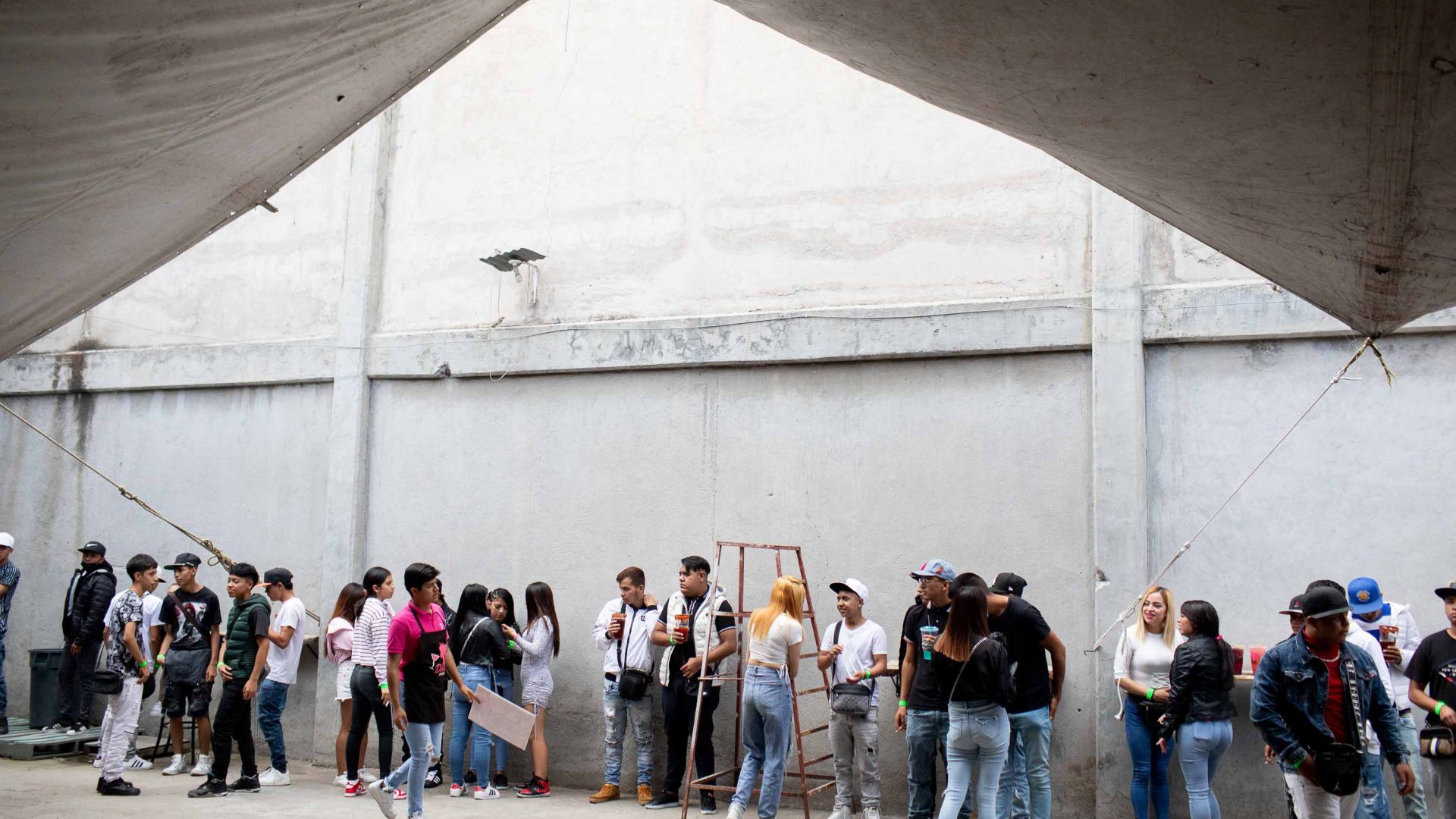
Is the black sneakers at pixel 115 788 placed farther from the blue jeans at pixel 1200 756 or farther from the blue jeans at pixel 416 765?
the blue jeans at pixel 1200 756

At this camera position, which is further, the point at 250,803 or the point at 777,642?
the point at 250,803

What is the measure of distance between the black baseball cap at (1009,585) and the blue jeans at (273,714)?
20.2 feet

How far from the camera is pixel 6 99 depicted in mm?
2678

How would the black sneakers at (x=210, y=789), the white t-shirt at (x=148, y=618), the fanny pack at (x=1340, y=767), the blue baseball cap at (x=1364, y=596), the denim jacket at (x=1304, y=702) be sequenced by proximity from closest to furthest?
the fanny pack at (x=1340, y=767) → the denim jacket at (x=1304, y=702) → the blue baseball cap at (x=1364, y=596) → the black sneakers at (x=210, y=789) → the white t-shirt at (x=148, y=618)

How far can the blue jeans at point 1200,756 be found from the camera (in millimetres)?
7672

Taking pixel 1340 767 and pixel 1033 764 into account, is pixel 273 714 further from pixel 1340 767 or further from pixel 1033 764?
pixel 1340 767

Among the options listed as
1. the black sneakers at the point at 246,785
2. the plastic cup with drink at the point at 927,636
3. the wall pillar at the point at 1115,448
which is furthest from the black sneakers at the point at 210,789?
the wall pillar at the point at 1115,448

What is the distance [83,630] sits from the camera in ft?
37.5

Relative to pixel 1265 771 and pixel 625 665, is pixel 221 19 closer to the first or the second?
pixel 625 665

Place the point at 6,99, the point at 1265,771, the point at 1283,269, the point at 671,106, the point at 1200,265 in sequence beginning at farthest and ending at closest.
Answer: the point at 671,106, the point at 1200,265, the point at 1265,771, the point at 1283,269, the point at 6,99

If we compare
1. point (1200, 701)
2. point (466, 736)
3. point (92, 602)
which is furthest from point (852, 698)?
point (92, 602)

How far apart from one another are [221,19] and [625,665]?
7.78 m

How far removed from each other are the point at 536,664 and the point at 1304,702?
6.55m

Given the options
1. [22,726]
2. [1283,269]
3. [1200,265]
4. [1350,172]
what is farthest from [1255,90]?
[22,726]
